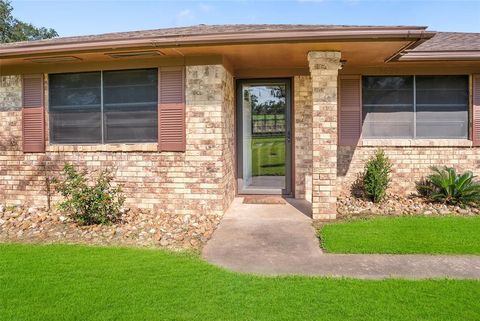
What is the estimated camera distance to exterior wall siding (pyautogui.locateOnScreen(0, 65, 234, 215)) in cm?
614

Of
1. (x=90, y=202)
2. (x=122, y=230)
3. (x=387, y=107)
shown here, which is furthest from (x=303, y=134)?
(x=90, y=202)

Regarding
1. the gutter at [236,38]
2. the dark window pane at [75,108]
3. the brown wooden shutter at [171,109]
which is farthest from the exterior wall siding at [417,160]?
the dark window pane at [75,108]

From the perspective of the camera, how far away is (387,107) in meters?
7.65

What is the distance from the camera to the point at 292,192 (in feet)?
25.0

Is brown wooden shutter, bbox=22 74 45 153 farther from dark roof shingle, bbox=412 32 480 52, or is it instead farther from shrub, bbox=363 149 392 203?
dark roof shingle, bbox=412 32 480 52

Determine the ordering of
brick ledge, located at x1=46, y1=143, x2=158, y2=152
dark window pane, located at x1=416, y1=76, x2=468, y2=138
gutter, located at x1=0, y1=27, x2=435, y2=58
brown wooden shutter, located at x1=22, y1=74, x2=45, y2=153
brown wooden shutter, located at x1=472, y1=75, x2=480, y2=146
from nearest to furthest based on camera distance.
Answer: gutter, located at x1=0, y1=27, x2=435, y2=58 < brick ledge, located at x1=46, y1=143, x2=158, y2=152 < brown wooden shutter, located at x1=22, y1=74, x2=45, y2=153 < brown wooden shutter, located at x1=472, y1=75, x2=480, y2=146 < dark window pane, located at x1=416, y1=76, x2=468, y2=138

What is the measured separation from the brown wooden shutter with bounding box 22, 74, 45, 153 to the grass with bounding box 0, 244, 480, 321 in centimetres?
323

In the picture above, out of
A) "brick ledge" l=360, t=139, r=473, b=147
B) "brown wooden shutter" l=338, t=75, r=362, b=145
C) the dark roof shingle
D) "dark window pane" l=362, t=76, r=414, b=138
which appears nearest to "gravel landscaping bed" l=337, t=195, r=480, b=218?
"brick ledge" l=360, t=139, r=473, b=147

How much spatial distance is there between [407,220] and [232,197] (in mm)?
3066

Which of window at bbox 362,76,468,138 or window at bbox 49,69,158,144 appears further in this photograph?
window at bbox 362,76,468,138

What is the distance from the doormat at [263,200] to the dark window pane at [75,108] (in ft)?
9.52

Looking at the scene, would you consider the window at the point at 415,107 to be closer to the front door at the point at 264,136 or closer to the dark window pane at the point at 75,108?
the front door at the point at 264,136

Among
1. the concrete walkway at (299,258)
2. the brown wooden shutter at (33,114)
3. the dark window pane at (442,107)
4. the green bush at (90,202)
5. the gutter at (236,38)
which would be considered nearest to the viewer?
the concrete walkway at (299,258)

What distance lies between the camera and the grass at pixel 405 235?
458 centimetres
